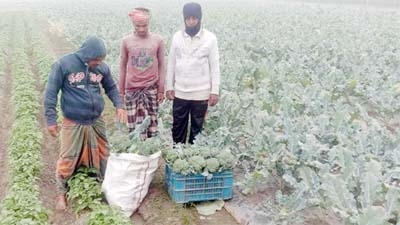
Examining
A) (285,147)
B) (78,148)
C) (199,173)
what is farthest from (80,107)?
(285,147)

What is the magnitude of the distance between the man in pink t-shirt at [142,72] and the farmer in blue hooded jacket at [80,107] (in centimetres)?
44

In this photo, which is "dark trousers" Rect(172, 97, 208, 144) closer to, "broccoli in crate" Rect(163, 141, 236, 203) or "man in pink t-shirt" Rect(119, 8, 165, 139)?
"man in pink t-shirt" Rect(119, 8, 165, 139)

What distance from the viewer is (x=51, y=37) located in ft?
73.9

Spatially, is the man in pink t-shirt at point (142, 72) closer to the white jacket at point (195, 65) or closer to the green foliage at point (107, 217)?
the white jacket at point (195, 65)

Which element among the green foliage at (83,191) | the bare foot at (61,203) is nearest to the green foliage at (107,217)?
the green foliage at (83,191)

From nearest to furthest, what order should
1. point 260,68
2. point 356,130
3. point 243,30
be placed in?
point 356,130, point 260,68, point 243,30

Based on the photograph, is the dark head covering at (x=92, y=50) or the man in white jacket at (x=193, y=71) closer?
the dark head covering at (x=92, y=50)

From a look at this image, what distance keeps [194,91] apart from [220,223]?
4.74 ft

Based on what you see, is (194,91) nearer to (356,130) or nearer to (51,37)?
(356,130)

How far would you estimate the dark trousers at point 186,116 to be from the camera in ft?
18.9

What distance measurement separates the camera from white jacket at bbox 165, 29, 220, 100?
555 centimetres

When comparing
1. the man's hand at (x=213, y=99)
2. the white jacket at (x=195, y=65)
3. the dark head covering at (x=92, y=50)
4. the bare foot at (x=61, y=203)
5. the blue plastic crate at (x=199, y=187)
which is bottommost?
the bare foot at (x=61, y=203)

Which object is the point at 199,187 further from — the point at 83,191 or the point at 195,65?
the point at 195,65

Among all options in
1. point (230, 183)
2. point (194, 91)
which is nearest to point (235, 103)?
point (194, 91)
